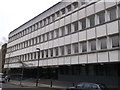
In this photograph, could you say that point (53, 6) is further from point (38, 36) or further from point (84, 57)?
point (84, 57)

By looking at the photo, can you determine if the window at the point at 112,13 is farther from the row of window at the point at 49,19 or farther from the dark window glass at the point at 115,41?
the row of window at the point at 49,19

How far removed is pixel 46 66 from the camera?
40375mm

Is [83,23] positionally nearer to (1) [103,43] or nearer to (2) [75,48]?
(2) [75,48]

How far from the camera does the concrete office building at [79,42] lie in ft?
82.2

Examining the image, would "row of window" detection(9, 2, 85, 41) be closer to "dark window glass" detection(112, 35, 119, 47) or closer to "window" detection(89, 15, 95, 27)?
"window" detection(89, 15, 95, 27)

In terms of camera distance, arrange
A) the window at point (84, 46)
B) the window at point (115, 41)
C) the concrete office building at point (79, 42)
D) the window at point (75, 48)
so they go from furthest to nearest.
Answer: the window at point (75, 48)
the window at point (84, 46)
the concrete office building at point (79, 42)
the window at point (115, 41)

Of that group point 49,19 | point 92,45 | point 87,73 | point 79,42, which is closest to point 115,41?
point 92,45

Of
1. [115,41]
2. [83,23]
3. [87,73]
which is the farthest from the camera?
[83,23]

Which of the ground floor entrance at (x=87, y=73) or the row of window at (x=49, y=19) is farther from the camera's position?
the row of window at (x=49, y=19)

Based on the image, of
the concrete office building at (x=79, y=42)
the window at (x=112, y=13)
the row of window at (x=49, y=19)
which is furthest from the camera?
the row of window at (x=49, y=19)

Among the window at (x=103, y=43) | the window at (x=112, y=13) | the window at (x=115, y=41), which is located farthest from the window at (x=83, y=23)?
the window at (x=115, y=41)

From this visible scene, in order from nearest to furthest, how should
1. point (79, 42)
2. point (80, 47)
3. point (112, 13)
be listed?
point (112, 13)
point (80, 47)
point (79, 42)

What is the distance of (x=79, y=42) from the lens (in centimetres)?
3061

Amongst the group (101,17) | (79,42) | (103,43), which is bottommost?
(103,43)
